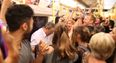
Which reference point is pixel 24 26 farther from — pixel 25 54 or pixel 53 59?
pixel 53 59

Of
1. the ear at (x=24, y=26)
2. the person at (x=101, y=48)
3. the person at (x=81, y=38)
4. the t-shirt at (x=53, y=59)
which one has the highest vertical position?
the ear at (x=24, y=26)

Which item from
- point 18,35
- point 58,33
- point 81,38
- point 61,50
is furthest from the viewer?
point 81,38

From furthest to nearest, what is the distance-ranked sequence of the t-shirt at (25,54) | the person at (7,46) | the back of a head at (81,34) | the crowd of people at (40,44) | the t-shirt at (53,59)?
the back of a head at (81,34) < the t-shirt at (53,59) < the t-shirt at (25,54) < the crowd of people at (40,44) < the person at (7,46)

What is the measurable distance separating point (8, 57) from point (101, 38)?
1.28m

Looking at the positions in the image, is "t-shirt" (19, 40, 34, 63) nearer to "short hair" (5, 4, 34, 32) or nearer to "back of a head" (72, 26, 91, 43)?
"short hair" (5, 4, 34, 32)

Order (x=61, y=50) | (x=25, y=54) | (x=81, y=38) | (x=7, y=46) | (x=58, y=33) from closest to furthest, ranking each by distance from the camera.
Answer: 1. (x=7, y=46)
2. (x=25, y=54)
3. (x=61, y=50)
4. (x=58, y=33)
5. (x=81, y=38)

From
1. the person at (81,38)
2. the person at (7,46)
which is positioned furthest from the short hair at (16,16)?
the person at (81,38)

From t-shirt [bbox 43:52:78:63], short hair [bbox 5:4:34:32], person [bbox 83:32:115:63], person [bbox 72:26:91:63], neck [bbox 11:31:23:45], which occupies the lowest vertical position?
t-shirt [bbox 43:52:78:63]

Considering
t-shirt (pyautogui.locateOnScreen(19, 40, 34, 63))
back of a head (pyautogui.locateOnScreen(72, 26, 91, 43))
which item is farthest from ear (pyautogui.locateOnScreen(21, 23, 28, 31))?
back of a head (pyautogui.locateOnScreen(72, 26, 91, 43))

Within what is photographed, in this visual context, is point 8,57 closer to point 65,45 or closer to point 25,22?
point 25,22

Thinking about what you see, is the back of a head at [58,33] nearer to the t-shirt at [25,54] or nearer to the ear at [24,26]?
the t-shirt at [25,54]

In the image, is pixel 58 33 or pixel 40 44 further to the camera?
pixel 58 33

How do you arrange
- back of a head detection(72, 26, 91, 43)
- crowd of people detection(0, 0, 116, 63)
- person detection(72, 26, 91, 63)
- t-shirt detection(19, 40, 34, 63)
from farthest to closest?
back of a head detection(72, 26, 91, 43) < person detection(72, 26, 91, 63) < t-shirt detection(19, 40, 34, 63) < crowd of people detection(0, 0, 116, 63)

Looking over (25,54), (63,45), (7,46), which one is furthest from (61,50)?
(7,46)
